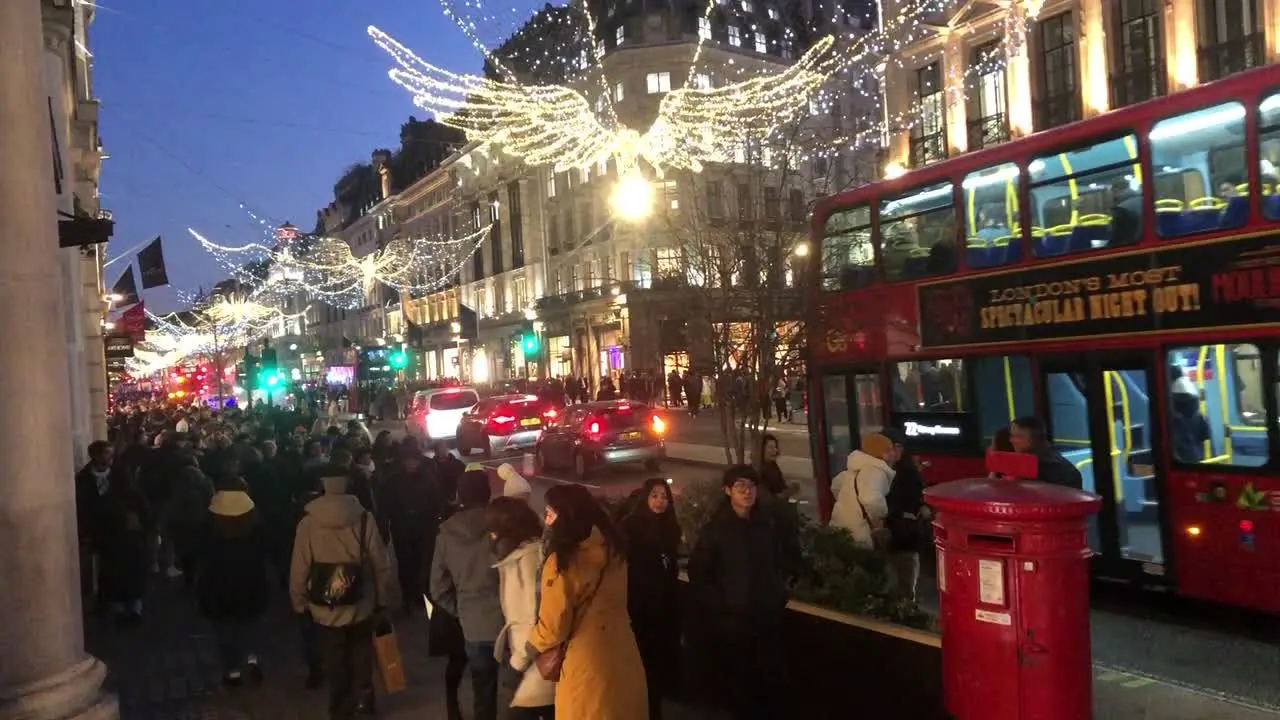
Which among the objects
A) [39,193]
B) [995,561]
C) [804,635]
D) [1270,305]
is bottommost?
[804,635]

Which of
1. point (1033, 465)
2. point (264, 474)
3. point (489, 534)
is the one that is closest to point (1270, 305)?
point (1033, 465)

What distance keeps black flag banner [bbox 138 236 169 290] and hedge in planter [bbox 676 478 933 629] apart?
2214cm

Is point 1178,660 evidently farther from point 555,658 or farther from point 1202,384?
point 555,658

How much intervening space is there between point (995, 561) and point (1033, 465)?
1.62ft

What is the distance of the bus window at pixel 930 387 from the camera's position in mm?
9938

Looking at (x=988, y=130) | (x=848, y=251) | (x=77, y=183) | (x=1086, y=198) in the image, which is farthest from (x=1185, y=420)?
(x=988, y=130)

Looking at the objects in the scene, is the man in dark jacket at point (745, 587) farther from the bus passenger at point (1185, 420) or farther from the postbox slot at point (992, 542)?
the bus passenger at point (1185, 420)

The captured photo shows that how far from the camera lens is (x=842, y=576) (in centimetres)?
621

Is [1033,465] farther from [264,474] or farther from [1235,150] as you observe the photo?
[264,474]

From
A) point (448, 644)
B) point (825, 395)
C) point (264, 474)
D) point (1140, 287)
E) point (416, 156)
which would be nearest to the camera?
point (448, 644)

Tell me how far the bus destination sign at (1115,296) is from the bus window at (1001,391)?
0.23 meters

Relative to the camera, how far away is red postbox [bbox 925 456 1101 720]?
4.51m

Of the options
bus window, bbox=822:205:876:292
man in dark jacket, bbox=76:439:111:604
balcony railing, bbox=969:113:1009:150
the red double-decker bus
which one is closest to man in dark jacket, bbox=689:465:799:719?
the red double-decker bus

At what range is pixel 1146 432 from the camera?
8273 mm
